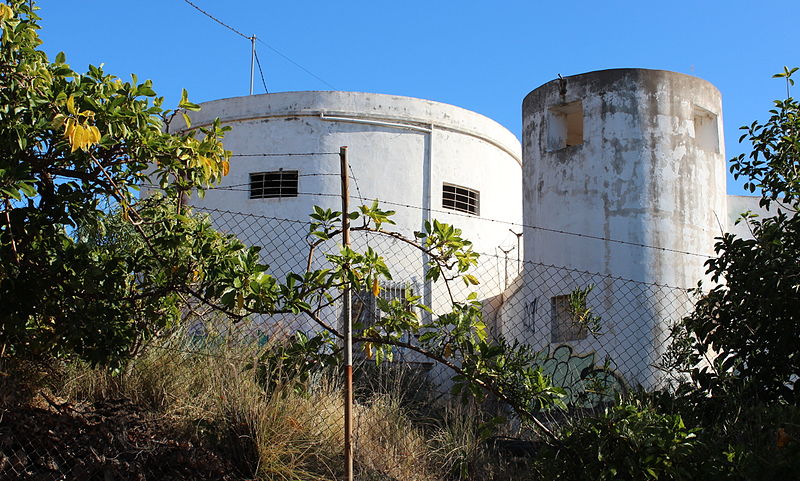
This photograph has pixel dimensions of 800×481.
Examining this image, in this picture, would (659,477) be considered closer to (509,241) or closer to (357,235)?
(357,235)

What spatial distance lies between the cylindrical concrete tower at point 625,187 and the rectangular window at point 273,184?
478 centimetres

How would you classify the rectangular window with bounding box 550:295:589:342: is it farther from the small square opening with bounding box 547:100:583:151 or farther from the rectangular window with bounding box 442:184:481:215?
the rectangular window with bounding box 442:184:481:215

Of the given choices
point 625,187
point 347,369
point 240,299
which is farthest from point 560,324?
point 240,299

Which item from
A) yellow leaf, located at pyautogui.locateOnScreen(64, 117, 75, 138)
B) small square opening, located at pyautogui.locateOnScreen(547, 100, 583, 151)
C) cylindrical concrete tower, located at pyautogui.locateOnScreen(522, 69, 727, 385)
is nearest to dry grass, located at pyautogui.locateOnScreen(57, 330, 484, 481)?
yellow leaf, located at pyautogui.locateOnScreen(64, 117, 75, 138)

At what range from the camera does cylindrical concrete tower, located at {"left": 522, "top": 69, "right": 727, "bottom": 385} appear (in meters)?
15.2

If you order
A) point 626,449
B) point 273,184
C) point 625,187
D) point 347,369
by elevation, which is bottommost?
point 626,449

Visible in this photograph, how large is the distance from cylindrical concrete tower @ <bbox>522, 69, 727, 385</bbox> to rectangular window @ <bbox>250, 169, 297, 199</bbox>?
4778 mm

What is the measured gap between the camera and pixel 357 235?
1537 centimetres

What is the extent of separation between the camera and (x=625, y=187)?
15555 millimetres

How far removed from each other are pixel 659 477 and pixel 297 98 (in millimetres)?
13201

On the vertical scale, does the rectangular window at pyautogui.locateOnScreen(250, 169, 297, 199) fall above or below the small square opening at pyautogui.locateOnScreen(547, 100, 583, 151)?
below

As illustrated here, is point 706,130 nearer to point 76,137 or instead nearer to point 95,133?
point 95,133

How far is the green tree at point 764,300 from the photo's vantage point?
6.94 m

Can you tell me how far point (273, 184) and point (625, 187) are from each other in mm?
6777
